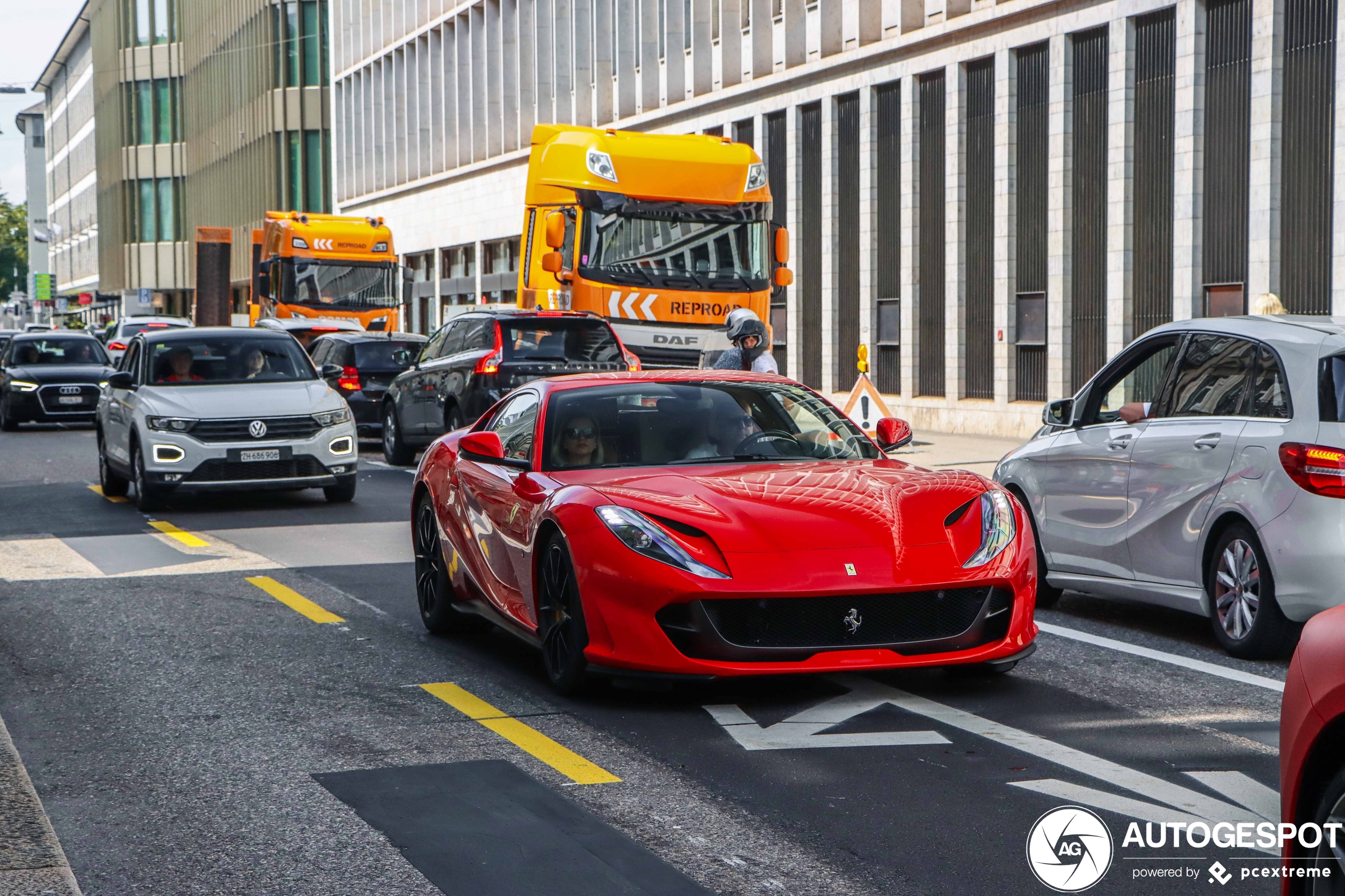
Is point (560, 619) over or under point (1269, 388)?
under

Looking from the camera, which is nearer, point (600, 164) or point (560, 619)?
point (560, 619)

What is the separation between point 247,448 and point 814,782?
10.8 m

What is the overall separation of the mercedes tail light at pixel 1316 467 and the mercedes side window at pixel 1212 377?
0.53 metres

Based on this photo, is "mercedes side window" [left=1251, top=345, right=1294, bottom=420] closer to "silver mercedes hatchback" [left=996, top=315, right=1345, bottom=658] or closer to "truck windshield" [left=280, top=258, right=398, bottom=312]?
"silver mercedes hatchback" [left=996, top=315, right=1345, bottom=658]

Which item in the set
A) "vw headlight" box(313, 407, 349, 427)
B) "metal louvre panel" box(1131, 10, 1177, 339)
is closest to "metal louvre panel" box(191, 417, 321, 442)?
"vw headlight" box(313, 407, 349, 427)

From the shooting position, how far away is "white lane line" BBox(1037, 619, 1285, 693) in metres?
7.73

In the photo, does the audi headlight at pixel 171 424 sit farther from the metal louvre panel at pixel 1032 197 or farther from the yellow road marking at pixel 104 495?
the metal louvre panel at pixel 1032 197

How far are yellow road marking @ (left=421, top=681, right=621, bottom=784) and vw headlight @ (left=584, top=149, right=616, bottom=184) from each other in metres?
14.7

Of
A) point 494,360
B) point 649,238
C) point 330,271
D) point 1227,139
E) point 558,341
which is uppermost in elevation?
point 1227,139

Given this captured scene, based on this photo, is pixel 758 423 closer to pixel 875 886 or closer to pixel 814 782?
pixel 814 782

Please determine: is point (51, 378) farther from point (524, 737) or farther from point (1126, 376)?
point (524, 737)

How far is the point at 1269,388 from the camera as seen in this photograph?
814 cm

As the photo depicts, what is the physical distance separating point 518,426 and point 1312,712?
5241 mm

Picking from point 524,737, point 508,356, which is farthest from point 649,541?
point 508,356
